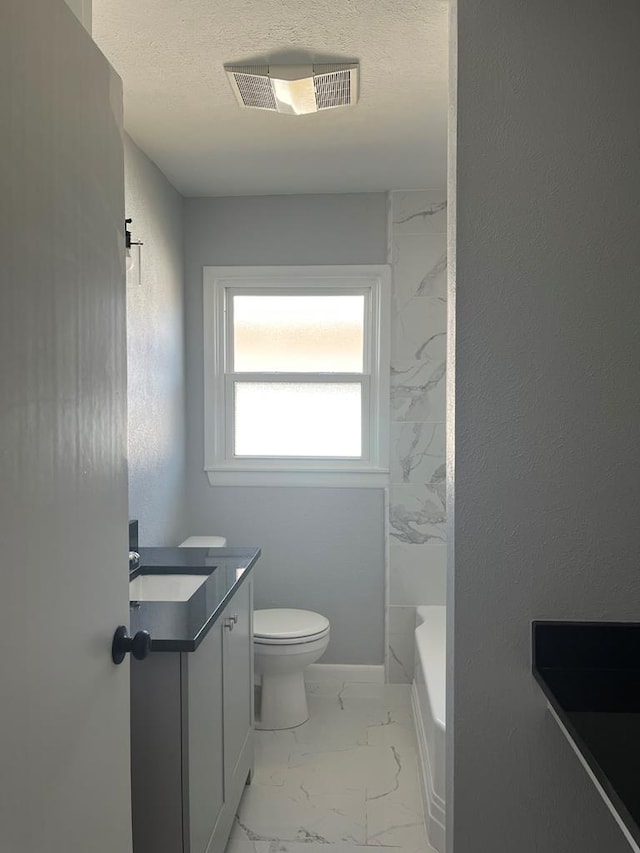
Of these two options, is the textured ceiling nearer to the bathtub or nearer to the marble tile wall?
the marble tile wall

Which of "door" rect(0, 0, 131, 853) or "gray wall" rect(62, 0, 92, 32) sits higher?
"gray wall" rect(62, 0, 92, 32)

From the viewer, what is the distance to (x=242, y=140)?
120 inches

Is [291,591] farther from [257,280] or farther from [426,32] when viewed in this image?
[426,32]

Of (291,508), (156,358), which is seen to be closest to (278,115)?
(156,358)

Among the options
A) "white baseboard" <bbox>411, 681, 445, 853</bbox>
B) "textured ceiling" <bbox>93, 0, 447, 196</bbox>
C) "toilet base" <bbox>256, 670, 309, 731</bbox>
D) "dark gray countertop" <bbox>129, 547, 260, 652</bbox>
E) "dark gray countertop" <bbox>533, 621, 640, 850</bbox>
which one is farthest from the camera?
"toilet base" <bbox>256, 670, 309, 731</bbox>

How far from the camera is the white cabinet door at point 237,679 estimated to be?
2385 mm

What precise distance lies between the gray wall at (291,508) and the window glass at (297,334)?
21 cm

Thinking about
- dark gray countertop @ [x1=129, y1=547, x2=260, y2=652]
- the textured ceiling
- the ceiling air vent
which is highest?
the textured ceiling

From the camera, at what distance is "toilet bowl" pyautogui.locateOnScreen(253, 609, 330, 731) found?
330cm

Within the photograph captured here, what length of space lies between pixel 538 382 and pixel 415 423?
2272 mm

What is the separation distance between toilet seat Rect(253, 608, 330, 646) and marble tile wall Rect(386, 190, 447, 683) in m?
0.53

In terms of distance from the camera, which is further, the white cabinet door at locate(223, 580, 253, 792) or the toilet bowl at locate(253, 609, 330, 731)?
the toilet bowl at locate(253, 609, 330, 731)

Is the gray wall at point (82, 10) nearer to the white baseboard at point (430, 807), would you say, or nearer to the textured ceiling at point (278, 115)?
the textured ceiling at point (278, 115)

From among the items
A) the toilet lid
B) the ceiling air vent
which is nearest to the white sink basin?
the toilet lid
